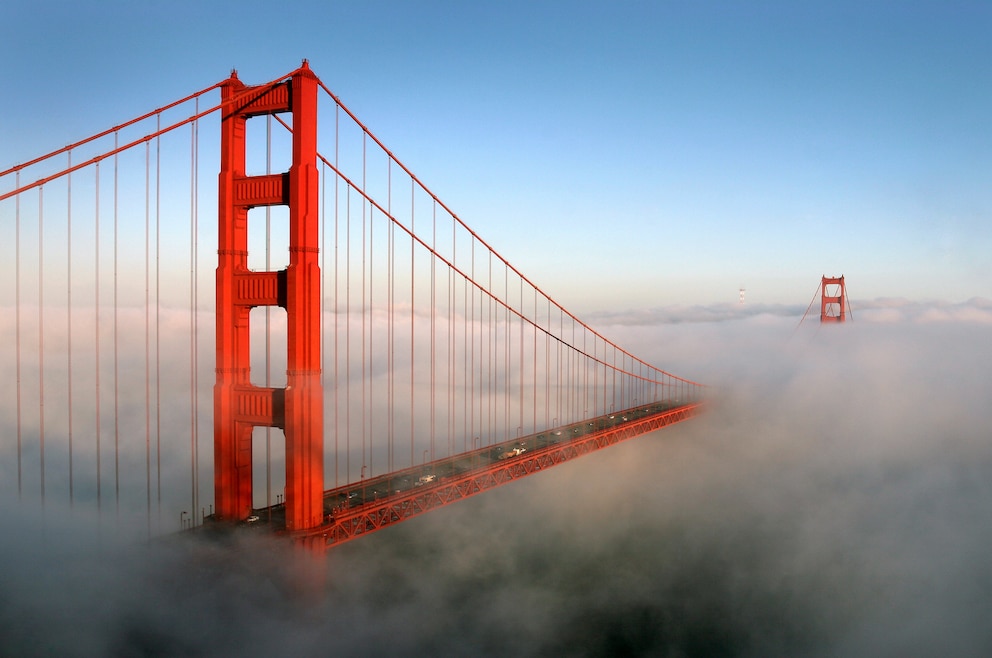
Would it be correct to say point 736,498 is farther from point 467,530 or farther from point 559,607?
point 559,607

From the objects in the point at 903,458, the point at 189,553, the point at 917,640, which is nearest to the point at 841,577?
the point at 917,640

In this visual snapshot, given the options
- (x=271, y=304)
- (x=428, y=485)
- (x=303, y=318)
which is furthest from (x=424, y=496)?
(x=271, y=304)

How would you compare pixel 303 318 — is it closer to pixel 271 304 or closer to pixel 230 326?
pixel 271 304

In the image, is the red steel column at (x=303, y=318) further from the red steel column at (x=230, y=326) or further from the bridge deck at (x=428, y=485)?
the red steel column at (x=230, y=326)

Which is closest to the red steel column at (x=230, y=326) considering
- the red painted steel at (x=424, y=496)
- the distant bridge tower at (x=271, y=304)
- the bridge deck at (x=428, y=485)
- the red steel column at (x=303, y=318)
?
the distant bridge tower at (x=271, y=304)

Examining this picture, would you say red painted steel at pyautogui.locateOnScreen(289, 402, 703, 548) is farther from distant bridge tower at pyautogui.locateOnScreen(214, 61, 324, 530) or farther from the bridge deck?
distant bridge tower at pyautogui.locateOnScreen(214, 61, 324, 530)
